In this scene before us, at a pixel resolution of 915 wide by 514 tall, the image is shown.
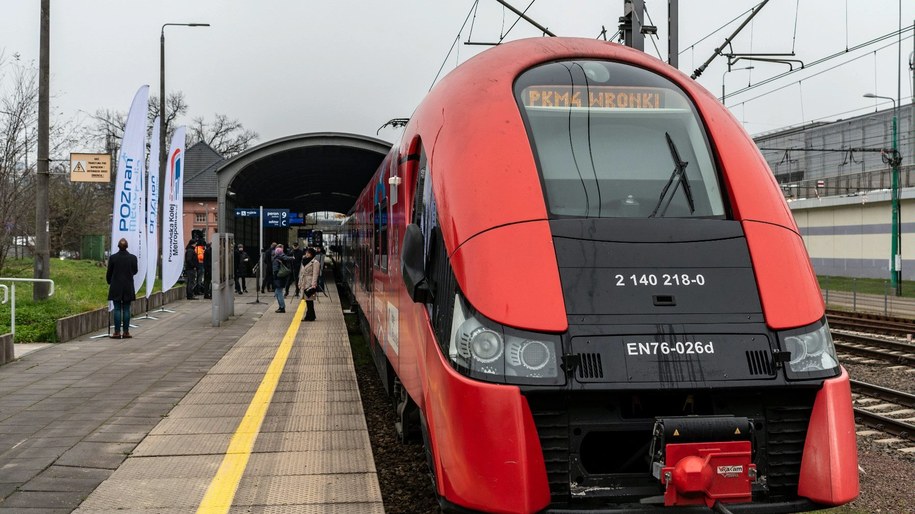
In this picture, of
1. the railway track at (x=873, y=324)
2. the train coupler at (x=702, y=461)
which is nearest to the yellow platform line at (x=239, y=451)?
the train coupler at (x=702, y=461)

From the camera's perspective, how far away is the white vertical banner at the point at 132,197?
14.5m

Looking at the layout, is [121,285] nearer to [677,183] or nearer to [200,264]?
[200,264]

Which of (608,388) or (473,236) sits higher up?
(473,236)

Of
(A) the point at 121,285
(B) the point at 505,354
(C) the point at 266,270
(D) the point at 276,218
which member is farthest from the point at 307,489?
(D) the point at 276,218

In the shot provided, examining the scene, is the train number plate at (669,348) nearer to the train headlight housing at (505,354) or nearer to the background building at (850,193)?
the train headlight housing at (505,354)

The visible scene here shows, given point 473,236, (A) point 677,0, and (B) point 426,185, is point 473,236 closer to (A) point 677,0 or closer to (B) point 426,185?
(B) point 426,185

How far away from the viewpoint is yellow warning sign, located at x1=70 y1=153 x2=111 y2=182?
1584cm

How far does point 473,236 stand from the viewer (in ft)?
12.8

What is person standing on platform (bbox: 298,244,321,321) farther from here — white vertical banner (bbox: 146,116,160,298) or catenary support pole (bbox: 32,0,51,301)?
catenary support pole (bbox: 32,0,51,301)

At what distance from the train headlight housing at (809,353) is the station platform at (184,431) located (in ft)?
8.01

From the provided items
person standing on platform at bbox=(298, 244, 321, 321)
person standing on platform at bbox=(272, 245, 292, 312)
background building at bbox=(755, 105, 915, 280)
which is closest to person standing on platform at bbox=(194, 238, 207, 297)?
person standing on platform at bbox=(272, 245, 292, 312)

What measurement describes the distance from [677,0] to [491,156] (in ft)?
33.1

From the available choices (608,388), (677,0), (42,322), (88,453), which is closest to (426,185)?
(608,388)

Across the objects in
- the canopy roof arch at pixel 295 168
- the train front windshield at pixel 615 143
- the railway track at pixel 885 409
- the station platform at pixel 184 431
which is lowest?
the railway track at pixel 885 409
